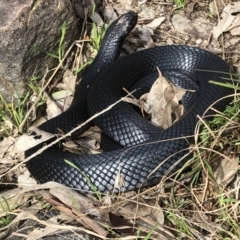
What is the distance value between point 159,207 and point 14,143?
1.33 m

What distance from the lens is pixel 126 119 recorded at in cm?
417

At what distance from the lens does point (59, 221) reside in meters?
3.61

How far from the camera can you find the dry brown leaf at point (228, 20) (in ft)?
16.9

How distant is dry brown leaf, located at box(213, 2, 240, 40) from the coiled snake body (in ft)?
1.67

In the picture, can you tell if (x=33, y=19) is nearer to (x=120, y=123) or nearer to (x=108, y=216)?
(x=120, y=123)

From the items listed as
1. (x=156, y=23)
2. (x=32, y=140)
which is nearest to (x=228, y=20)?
(x=156, y=23)

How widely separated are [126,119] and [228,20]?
5.25 feet

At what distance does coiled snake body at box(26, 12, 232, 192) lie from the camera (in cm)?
374

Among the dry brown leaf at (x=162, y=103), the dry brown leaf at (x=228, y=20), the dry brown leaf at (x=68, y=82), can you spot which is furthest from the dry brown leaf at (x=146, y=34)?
the dry brown leaf at (x=162, y=103)

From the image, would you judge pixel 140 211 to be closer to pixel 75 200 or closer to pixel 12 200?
pixel 75 200

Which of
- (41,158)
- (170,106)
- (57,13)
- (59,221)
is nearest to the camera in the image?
(59,221)

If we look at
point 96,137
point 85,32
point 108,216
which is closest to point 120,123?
point 96,137

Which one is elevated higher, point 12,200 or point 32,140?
point 32,140

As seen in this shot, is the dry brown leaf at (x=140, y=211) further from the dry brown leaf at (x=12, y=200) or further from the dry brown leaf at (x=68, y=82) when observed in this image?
the dry brown leaf at (x=68, y=82)
